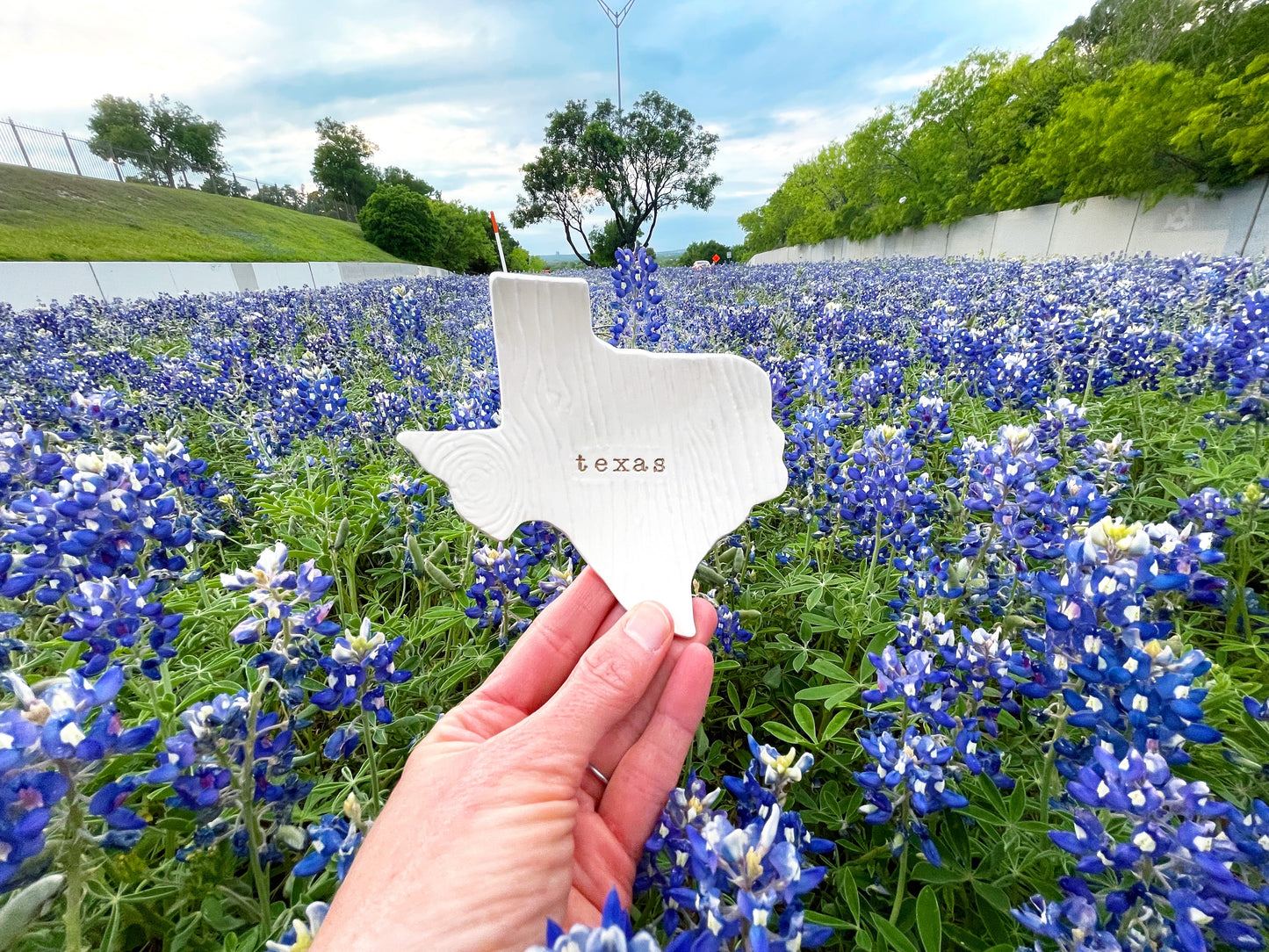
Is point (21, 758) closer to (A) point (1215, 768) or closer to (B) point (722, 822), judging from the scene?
(B) point (722, 822)

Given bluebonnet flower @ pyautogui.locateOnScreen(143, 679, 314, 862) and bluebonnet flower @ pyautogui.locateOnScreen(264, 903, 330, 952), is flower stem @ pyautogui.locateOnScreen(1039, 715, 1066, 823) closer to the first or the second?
bluebonnet flower @ pyautogui.locateOnScreen(264, 903, 330, 952)

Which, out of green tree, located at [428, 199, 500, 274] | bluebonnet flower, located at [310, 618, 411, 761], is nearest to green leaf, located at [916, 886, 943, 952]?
bluebonnet flower, located at [310, 618, 411, 761]

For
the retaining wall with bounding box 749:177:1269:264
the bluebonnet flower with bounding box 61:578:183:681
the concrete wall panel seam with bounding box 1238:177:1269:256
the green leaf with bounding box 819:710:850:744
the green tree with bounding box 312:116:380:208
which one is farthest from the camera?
the green tree with bounding box 312:116:380:208

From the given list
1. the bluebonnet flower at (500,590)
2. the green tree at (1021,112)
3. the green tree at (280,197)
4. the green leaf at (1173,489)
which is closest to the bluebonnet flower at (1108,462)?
the green leaf at (1173,489)

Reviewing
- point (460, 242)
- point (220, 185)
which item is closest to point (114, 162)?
point (220, 185)

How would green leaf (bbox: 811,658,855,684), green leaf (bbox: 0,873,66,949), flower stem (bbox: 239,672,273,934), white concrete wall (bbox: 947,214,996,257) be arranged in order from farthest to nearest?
white concrete wall (bbox: 947,214,996,257) → green leaf (bbox: 811,658,855,684) → flower stem (bbox: 239,672,273,934) → green leaf (bbox: 0,873,66,949)

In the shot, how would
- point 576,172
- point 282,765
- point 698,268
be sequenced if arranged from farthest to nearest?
point 576,172, point 698,268, point 282,765

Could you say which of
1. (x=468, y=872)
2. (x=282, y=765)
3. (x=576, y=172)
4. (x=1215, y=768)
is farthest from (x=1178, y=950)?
(x=576, y=172)
